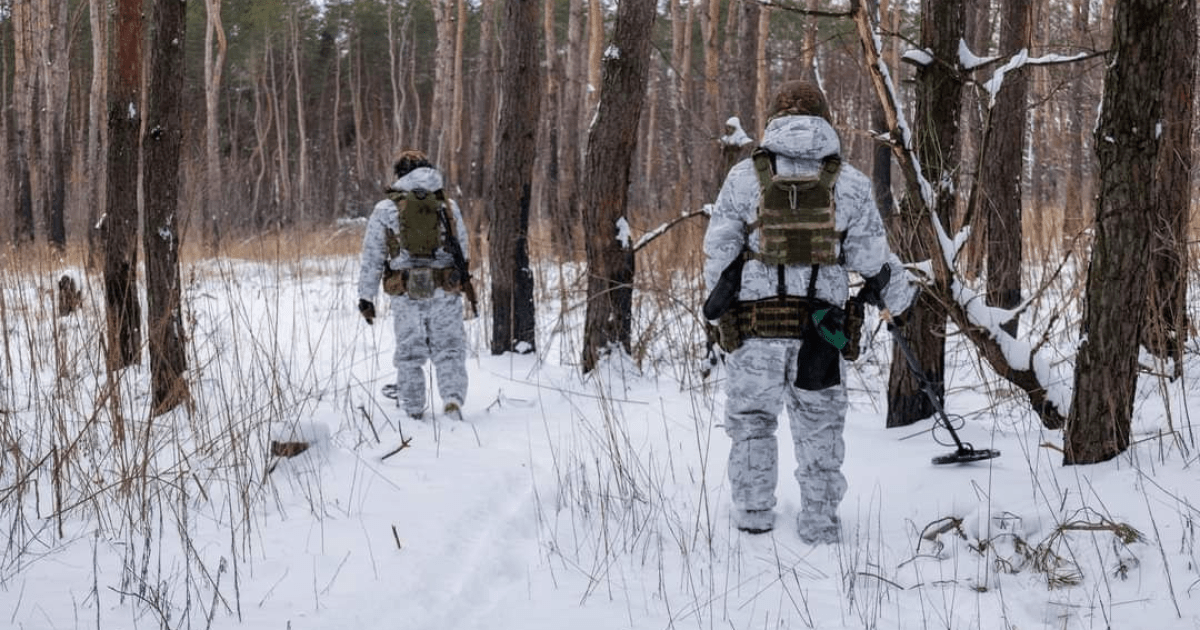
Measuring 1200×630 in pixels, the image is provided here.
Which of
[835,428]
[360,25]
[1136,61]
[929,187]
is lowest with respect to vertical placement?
[835,428]

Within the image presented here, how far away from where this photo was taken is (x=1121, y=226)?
3537 millimetres

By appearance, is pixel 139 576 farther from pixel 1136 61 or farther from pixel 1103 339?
pixel 1136 61

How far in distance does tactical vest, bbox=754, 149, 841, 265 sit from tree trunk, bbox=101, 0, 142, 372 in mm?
4514

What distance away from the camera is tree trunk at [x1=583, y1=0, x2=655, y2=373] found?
6930mm

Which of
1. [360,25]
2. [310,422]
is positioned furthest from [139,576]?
[360,25]

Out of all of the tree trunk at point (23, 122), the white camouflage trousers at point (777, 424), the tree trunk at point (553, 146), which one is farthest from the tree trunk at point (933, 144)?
the tree trunk at point (23, 122)

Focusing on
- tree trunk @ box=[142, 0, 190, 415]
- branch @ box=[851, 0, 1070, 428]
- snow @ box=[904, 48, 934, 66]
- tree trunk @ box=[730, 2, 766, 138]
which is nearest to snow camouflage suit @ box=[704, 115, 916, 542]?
branch @ box=[851, 0, 1070, 428]

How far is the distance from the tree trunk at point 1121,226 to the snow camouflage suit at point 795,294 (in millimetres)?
817

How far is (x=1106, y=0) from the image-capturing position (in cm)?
1452

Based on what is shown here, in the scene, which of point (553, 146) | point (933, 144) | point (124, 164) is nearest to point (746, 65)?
point (933, 144)

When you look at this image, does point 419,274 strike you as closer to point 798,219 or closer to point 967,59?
point 798,219

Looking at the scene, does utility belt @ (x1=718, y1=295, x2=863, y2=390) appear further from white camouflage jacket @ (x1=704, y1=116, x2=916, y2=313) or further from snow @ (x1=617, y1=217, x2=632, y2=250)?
snow @ (x1=617, y1=217, x2=632, y2=250)

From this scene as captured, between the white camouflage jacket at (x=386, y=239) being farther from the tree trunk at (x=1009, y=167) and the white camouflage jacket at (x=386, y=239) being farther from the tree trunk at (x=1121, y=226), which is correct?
the tree trunk at (x=1009, y=167)

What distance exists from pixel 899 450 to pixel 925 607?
1.80 m
